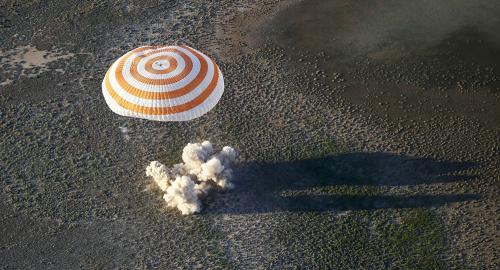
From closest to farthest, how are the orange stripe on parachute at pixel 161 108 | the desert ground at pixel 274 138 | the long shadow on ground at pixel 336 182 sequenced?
1. the orange stripe on parachute at pixel 161 108
2. the desert ground at pixel 274 138
3. the long shadow on ground at pixel 336 182

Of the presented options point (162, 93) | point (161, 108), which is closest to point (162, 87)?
point (162, 93)

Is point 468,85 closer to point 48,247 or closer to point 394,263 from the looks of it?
point 394,263

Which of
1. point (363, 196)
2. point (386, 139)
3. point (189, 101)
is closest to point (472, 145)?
point (386, 139)

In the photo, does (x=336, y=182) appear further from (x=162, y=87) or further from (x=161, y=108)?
(x=162, y=87)

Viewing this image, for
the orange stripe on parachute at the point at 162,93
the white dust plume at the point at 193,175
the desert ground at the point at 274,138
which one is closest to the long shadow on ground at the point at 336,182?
the desert ground at the point at 274,138

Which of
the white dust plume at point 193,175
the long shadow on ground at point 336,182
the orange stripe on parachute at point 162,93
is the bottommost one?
the long shadow on ground at point 336,182

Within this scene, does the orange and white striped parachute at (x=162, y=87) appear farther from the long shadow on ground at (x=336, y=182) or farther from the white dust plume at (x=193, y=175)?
the long shadow on ground at (x=336, y=182)

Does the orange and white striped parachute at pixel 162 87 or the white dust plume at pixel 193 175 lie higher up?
the orange and white striped parachute at pixel 162 87

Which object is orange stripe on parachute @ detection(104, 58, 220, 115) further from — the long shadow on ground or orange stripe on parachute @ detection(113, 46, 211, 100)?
the long shadow on ground
